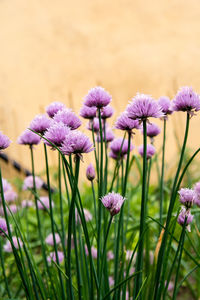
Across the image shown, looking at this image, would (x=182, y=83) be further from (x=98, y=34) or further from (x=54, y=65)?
(x=54, y=65)

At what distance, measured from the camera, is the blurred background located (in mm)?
3068

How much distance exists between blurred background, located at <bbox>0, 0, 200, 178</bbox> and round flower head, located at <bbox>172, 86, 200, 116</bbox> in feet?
8.21

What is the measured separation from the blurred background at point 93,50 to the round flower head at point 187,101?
2502 millimetres

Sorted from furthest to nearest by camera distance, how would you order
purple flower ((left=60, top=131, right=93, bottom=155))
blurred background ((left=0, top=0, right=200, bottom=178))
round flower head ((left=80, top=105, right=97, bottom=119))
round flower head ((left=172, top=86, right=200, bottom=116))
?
1. blurred background ((left=0, top=0, right=200, bottom=178))
2. round flower head ((left=80, top=105, right=97, bottom=119))
3. round flower head ((left=172, top=86, right=200, bottom=116))
4. purple flower ((left=60, top=131, right=93, bottom=155))

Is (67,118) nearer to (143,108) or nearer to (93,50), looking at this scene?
(143,108)

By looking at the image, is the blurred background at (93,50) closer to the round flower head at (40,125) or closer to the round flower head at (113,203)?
the round flower head at (40,125)

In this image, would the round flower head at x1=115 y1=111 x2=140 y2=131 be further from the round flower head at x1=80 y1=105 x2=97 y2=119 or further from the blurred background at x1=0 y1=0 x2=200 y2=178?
the blurred background at x1=0 y1=0 x2=200 y2=178

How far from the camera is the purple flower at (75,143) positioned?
1.48 ft

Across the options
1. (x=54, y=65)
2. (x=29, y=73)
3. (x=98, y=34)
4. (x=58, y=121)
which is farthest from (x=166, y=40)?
(x=58, y=121)

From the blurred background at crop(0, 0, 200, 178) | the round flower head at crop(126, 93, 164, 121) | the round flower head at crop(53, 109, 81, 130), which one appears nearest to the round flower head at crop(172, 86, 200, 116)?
the round flower head at crop(126, 93, 164, 121)

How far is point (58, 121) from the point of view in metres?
0.52

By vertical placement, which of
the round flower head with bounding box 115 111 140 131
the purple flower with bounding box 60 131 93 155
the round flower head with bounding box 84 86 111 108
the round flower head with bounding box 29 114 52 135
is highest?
the round flower head with bounding box 84 86 111 108

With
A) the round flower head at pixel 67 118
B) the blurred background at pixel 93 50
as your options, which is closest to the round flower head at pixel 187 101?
the round flower head at pixel 67 118

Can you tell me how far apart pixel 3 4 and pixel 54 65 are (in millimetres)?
803
